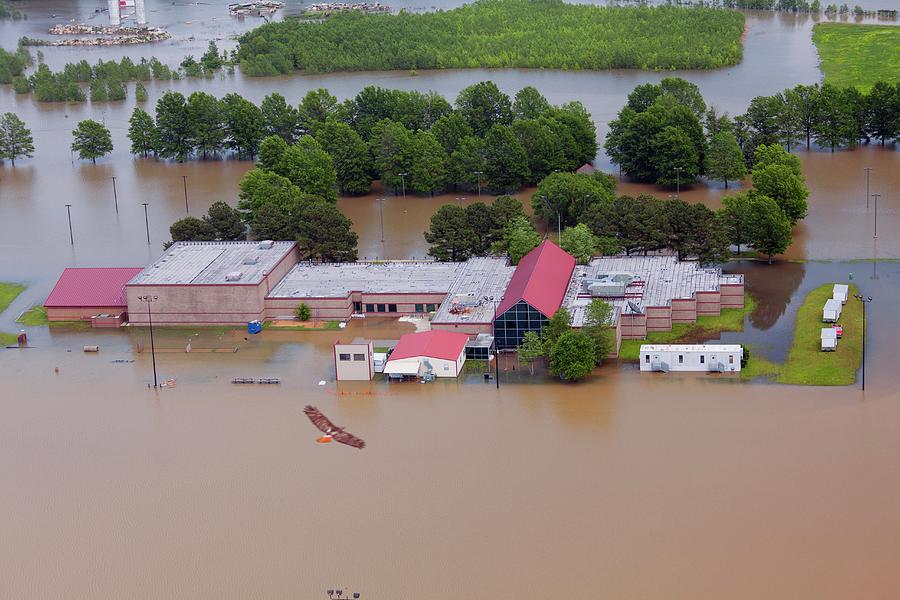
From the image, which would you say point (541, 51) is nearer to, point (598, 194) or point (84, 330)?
point (598, 194)

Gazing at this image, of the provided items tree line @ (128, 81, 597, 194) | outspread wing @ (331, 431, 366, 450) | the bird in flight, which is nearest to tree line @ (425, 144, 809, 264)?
tree line @ (128, 81, 597, 194)

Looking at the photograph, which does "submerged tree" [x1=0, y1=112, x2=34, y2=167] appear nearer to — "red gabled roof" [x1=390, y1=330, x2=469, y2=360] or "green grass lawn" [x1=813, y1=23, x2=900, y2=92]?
"red gabled roof" [x1=390, y1=330, x2=469, y2=360]

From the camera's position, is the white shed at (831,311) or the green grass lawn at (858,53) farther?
the green grass lawn at (858,53)

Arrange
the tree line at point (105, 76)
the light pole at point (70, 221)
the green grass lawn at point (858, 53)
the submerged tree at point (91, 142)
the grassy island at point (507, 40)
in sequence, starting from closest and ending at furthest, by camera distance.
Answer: the light pole at point (70, 221) < the submerged tree at point (91, 142) < the green grass lawn at point (858, 53) < the grassy island at point (507, 40) < the tree line at point (105, 76)

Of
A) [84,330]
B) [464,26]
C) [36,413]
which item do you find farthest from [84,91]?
[36,413]

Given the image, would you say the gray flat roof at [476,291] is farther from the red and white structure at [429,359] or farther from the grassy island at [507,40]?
the grassy island at [507,40]

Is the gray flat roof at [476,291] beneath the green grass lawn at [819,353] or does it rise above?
above

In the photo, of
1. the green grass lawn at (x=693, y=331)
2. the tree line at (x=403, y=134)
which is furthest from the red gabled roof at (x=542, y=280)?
the tree line at (x=403, y=134)
